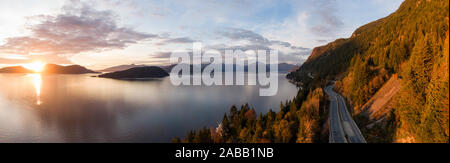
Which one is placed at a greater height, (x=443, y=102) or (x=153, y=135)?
(x=443, y=102)

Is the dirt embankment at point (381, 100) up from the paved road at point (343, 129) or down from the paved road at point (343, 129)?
up

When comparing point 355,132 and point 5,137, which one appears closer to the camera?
Result: point 355,132

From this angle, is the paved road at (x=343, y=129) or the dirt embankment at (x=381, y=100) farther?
the dirt embankment at (x=381, y=100)

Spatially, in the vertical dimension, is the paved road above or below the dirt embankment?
below

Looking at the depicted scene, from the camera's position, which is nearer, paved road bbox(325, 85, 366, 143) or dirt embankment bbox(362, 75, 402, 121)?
paved road bbox(325, 85, 366, 143)

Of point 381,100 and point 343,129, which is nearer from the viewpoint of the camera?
point 343,129

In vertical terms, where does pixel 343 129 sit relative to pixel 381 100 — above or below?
below

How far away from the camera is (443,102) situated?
17.0 m
